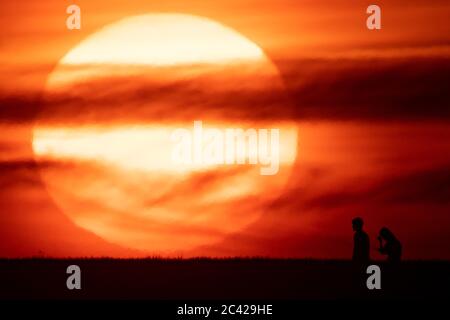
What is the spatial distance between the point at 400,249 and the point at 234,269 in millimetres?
4017

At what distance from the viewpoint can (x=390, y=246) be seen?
84.4ft

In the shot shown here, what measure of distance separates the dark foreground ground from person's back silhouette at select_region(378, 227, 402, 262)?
14.4 inches

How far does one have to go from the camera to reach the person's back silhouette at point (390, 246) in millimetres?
25625

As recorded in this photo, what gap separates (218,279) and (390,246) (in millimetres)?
4167

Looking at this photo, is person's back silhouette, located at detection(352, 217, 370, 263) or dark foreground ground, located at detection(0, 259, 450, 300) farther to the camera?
person's back silhouette, located at detection(352, 217, 370, 263)

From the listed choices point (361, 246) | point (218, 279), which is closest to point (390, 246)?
point (361, 246)

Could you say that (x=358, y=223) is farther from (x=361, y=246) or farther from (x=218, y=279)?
(x=218, y=279)

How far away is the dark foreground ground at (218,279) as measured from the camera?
72.4 ft

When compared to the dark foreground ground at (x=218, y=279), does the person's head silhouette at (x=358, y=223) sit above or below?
above

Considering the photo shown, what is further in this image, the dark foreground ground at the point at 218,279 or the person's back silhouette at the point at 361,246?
the person's back silhouette at the point at 361,246

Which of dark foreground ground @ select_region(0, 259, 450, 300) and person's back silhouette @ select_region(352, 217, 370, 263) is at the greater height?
person's back silhouette @ select_region(352, 217, 370, 263)

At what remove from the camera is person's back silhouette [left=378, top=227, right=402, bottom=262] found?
1009 inches

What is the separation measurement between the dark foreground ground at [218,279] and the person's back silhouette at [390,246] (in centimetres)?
37
